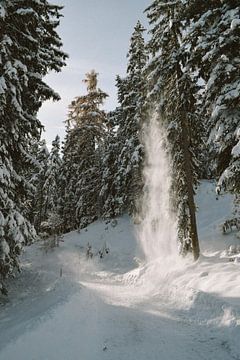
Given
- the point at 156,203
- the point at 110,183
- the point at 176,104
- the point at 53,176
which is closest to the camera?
the point at 176,104

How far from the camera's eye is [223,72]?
1088cm

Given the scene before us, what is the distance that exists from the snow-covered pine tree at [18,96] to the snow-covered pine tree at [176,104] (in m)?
4.85

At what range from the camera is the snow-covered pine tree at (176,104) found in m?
15.6

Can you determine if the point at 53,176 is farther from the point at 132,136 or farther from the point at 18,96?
the point at 18,96

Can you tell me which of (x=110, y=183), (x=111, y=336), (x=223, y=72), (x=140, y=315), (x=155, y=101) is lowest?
(x=140, y=315)

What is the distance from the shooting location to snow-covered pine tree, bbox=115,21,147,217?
86.2 ft

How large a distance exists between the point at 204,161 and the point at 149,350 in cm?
3075

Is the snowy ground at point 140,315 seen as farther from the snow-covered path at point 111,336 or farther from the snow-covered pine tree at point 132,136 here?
the snow-covered pine tree at point 132,136

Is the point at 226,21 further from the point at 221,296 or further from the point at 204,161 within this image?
the point at 204,161

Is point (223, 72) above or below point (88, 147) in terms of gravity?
below

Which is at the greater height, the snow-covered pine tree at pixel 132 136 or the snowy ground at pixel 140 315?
the snow-covered pine tree at pixel 132 136

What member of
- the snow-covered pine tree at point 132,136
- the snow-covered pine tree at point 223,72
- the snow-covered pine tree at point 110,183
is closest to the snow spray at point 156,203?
the snow-covered pine tree at point 132,136

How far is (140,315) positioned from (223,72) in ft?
26.3

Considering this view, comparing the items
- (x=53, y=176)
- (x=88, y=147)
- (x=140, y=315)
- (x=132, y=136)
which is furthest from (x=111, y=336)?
(x=53, y=176)
